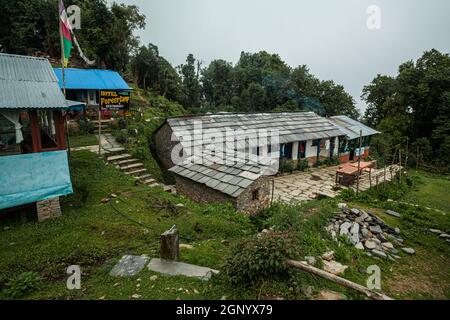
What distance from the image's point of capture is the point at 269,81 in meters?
35.0

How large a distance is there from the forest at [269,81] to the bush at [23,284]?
908 inches

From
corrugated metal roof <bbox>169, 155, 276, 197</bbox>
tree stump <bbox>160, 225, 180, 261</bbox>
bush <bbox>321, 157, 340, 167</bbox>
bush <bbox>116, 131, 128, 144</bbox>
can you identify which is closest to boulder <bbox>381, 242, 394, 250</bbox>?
corrugated metal roof <bbox>169, 155, 276, 197</bbox>

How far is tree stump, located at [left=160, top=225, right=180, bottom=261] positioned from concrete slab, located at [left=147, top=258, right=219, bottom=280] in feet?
0.43

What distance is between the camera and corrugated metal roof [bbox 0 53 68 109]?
7.05 metres

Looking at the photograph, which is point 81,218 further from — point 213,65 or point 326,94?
point 213,65

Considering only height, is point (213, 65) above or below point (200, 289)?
above

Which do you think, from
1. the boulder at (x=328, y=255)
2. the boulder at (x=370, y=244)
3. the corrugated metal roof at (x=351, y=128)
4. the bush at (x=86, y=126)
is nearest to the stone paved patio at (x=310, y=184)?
the corrugated metal roof at (x=351, y=128)

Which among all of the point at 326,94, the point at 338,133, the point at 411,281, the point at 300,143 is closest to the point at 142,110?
the point at 300,143

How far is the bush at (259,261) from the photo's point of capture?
4.72 m

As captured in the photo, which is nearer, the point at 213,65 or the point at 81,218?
the point at 81,218

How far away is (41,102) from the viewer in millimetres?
7355

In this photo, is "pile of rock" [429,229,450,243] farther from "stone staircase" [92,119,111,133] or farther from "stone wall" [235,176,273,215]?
"stone staircase" [92,119,111,133]

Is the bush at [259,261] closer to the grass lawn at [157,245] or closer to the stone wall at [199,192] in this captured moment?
the grass lawn at [157,245]

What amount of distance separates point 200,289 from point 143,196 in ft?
20.0
